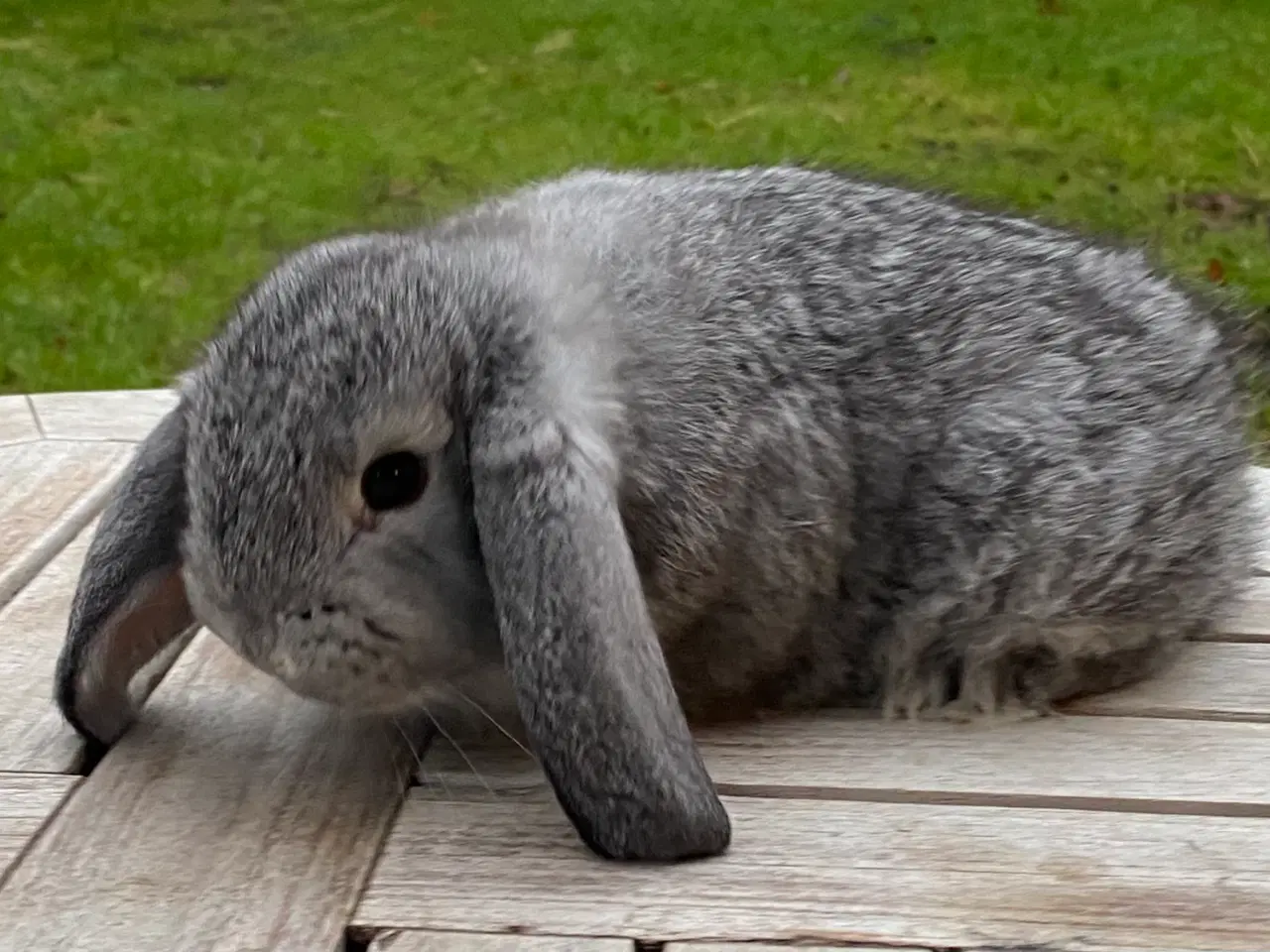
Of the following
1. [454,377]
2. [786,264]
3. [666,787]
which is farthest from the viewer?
[786,264]

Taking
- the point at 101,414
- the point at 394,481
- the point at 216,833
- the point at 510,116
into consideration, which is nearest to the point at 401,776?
the point at 216,833

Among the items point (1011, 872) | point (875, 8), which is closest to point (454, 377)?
point (1011, 872)

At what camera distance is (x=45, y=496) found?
205 cm

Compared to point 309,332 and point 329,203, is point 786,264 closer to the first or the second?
point 309,332

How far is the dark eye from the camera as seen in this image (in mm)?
1313

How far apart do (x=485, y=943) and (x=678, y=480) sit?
431 millimetres

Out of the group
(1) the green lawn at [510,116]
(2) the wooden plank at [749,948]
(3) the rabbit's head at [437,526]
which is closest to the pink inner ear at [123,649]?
(3) the rabbit's head at [437,526]

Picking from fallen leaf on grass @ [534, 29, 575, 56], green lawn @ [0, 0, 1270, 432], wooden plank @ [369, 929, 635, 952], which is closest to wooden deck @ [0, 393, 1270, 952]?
wooden plank @ [369, 929, 635, 952]

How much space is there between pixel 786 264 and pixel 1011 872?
62cm

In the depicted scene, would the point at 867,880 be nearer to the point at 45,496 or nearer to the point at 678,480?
the point at 678,480

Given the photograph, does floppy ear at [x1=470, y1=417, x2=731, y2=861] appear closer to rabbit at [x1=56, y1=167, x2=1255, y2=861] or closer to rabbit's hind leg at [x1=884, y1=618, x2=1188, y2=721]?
rabbit at [x1=56, y1=167, x2=1255, y2=861]

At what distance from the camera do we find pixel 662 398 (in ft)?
4.74

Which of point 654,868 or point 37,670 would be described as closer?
point 654,868

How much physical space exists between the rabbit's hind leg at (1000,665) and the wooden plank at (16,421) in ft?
4.18
